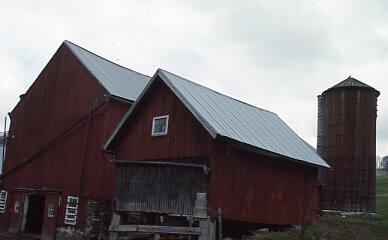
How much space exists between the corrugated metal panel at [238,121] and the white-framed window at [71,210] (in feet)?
29.7

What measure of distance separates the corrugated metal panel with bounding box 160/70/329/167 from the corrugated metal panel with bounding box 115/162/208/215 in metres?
2.06

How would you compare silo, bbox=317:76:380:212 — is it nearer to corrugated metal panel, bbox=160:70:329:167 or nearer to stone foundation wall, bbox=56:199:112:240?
corrugated metal panel, bbox=160:70:329:167

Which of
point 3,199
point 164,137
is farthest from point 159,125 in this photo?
point 3,199

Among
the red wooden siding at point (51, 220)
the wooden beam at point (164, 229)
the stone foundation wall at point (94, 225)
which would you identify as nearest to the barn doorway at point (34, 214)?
the red wooden siding at point (51, 220)

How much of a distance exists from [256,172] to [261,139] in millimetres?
1394

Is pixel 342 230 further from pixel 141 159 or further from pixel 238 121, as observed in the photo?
pixel 141 159

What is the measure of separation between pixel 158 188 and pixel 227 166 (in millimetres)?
3053

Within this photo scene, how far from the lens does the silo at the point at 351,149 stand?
3162 cm

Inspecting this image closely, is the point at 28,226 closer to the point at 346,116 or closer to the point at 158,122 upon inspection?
the point at 158,122

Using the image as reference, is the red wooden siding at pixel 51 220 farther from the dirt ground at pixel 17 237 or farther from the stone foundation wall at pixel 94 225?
Result: the dirt ground at pixel 17 237

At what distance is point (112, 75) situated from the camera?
3020 centimetres

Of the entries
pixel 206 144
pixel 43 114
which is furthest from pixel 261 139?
pixel 43 114

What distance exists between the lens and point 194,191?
19984 millimetres

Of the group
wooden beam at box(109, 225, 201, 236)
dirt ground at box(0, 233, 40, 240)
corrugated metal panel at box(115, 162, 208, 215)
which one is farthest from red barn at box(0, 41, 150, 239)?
wooden beam at box(109, 225, 201, 236)
